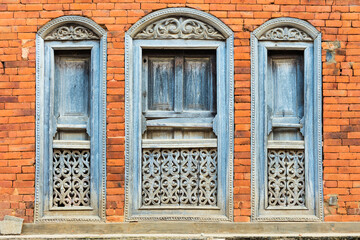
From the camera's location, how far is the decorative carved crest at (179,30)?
5.51m

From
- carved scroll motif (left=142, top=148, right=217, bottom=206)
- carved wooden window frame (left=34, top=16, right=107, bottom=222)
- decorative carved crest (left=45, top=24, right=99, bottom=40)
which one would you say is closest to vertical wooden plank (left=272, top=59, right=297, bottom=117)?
carved scroll motif (left=142, top=148, right=217, bottom=206)

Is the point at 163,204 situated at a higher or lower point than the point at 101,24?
lower

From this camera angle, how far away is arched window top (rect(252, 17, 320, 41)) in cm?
550

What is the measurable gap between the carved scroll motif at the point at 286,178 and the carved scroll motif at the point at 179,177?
0.71 m

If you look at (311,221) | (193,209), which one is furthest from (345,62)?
(193,209)

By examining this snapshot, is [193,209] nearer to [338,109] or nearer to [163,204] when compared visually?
[163,204]

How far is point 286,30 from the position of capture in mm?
5539

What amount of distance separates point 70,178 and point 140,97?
4.32ft

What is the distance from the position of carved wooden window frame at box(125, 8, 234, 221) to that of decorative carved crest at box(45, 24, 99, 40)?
1.61 ft

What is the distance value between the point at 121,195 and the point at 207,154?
117 cm

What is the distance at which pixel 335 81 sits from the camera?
550cm

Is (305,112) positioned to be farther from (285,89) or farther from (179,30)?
(179,30)

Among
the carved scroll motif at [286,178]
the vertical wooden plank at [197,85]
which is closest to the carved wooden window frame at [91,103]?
the vertical wooden plank at [197,85]

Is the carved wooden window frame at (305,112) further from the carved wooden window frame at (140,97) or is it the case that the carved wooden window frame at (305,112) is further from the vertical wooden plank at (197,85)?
the vertical wooden plank at (197,85)
